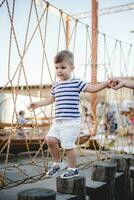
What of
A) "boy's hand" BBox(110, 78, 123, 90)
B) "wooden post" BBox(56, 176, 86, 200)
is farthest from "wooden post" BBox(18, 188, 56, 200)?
"boy's hand" BBox(110, 78, 123, 90)

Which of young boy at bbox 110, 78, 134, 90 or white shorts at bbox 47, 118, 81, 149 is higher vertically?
young boy at bbox 110, 78, 134, 90

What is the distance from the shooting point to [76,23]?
172 inches

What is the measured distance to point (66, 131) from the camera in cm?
325

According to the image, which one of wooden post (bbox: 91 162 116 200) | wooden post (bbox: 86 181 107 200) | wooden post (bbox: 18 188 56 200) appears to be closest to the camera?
wooden post (bbox: 18 188 56 200)

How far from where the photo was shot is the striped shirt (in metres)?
3.29

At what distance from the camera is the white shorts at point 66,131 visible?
322 centimetres

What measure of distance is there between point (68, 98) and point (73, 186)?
2.78ft

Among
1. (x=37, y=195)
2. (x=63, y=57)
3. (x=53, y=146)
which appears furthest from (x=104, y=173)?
(x=37, y=195)

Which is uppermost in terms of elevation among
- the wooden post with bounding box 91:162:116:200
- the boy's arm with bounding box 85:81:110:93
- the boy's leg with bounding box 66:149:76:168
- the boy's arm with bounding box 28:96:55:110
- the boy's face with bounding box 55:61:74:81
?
the boy's face with bounding box 55:61:74:81

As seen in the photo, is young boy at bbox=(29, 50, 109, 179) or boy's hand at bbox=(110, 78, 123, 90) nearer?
boy's hand at bbox=(110, 78, 123, 90)

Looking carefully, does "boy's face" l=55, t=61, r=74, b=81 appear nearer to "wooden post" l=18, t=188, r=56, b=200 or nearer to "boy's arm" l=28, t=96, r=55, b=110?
"boy's arm" l=28, t=96, r=55, b=110

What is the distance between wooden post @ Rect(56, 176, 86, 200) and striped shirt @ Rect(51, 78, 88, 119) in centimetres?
63

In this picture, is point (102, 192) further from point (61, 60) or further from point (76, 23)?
point (76, 23)

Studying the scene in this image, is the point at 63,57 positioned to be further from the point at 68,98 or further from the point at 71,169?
the point at 71,169
